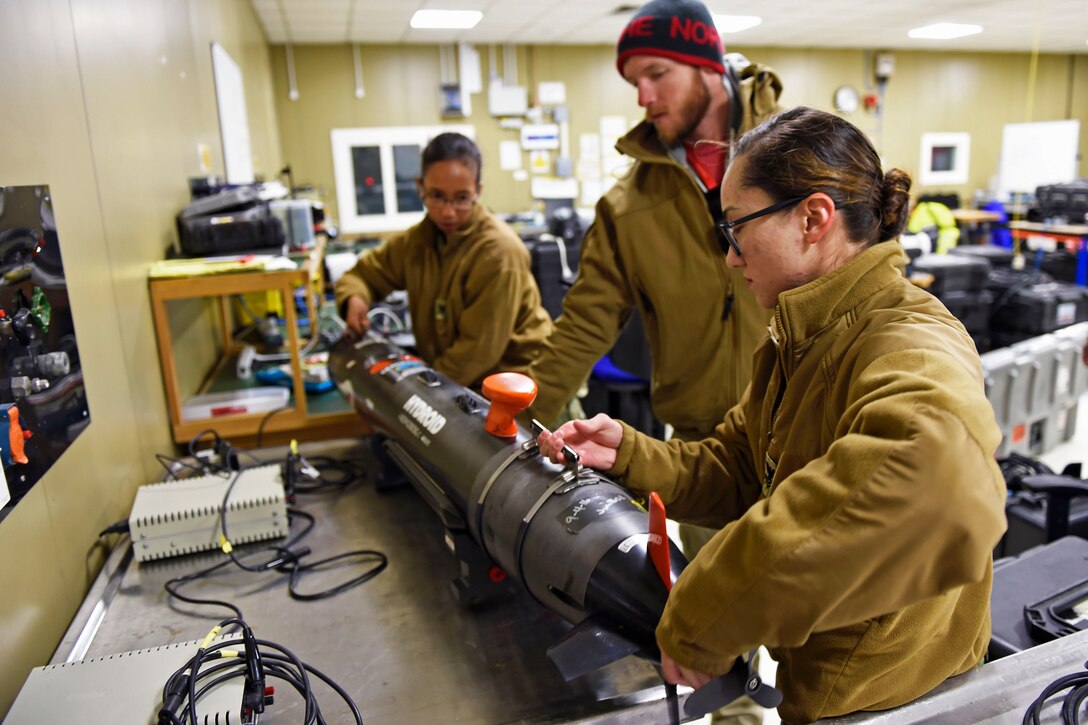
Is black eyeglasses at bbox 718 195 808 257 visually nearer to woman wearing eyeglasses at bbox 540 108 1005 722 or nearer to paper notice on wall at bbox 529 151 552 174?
woman wearing eyeglasses at bbox 540 108 1005 722

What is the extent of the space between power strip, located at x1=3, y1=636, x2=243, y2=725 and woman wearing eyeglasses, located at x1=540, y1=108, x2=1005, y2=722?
0.63 metres

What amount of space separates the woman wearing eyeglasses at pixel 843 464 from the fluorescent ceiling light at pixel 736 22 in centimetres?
656

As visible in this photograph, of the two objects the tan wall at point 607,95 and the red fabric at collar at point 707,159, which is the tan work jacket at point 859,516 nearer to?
the red fabric at collar at point 707,159

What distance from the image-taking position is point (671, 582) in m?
0.97

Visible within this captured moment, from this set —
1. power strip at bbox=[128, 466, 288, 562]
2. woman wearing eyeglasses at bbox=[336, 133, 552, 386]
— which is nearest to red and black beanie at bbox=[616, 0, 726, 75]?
woman wearing eyeglasses at bbox=[336, 133, 552, 386]

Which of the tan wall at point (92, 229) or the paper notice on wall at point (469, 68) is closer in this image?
the tan wall at point (92, 229)

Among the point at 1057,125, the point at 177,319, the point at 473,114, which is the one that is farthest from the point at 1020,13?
the point at 177,319

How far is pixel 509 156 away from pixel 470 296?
6.07m

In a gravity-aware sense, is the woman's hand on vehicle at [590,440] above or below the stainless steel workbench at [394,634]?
above

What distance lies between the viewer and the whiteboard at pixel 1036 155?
707 centimetres

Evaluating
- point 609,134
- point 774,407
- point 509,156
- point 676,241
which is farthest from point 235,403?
point 609,134

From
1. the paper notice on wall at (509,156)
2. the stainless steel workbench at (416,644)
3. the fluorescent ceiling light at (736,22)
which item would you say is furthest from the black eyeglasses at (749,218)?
the paper notice on wall at (509,156)

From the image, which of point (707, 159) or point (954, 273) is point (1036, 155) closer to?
point (954, 273)

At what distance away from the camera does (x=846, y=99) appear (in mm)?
8945
